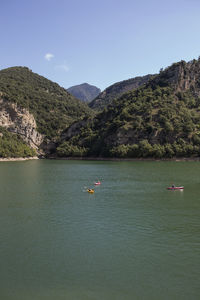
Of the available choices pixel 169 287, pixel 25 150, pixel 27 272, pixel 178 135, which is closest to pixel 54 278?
pixel 27 272

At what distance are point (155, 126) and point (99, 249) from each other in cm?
14222

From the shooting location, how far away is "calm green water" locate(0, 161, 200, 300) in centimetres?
1736

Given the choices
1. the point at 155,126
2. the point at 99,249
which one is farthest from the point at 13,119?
the point at 99,249

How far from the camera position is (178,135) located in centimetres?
15438

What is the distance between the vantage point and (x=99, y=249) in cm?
2352

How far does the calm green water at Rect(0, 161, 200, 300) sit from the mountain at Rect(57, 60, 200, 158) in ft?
345

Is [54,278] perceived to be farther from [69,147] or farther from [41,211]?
[69,147]

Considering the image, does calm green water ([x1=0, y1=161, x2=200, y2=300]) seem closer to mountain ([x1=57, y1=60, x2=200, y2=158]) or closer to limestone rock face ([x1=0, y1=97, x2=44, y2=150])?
mountain ([x1=57, y1=60, x2=200, y2=158])

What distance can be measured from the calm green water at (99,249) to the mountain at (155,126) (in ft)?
345

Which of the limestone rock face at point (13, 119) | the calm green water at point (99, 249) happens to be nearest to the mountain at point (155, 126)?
the limestone rock face at point (13, 119)

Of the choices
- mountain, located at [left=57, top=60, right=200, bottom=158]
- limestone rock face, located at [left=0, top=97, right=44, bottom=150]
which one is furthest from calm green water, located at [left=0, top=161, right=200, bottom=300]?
limestone rock face, located at [left=0, top=97, right=44, bottom=150]

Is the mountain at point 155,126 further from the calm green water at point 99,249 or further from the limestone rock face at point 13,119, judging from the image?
the calm green water at point 99,249

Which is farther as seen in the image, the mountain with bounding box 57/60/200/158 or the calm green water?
the mountain with bounding box 57/60/200/158

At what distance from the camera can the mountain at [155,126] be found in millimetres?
147375
